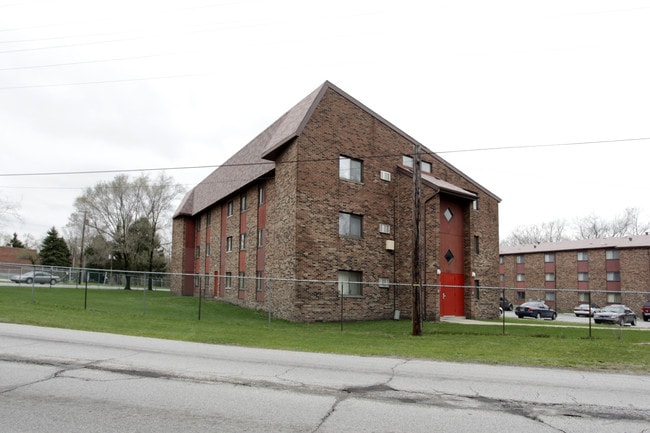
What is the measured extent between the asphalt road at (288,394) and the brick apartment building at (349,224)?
911cm

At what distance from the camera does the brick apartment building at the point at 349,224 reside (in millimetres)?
21688

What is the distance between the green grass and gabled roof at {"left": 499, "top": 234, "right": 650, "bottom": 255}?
112ft

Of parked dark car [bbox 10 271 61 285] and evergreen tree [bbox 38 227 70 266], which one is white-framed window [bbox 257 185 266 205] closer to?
parked dark car [bbox 10 271 61 285]

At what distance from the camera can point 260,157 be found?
2636cm

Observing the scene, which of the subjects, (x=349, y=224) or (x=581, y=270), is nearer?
(x=349, y=224)

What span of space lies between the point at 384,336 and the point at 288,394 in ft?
33.7

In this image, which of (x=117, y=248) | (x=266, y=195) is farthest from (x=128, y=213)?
(x=266, y=195)

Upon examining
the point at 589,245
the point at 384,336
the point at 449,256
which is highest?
the point at 589,245

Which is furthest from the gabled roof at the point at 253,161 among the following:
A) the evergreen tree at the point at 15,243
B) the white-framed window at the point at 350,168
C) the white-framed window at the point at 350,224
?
the evergreen tree at the point at 15,243

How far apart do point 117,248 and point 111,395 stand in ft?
154

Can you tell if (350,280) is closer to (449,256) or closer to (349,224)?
(349,224)

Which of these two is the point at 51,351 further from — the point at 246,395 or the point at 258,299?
the point at 258,299

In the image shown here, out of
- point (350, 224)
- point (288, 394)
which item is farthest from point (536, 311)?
point (288, 394)

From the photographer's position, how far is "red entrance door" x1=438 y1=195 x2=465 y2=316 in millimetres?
26062
